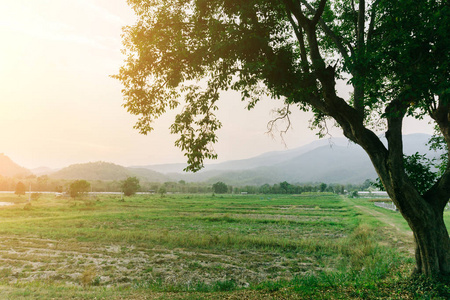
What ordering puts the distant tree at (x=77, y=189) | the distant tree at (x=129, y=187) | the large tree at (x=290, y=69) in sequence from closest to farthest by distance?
the large tree at (x=290, y=69), the distant tree at (x=77, y=189), the distant tree at (x=129, y=187)

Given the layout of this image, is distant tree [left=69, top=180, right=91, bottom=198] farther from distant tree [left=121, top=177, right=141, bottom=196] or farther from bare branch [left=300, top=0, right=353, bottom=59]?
bare branch [left=300, top=0, right=353, bottom=59]

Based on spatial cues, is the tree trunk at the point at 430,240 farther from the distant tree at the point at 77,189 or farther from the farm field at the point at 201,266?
the distant tree at the point at 77,189

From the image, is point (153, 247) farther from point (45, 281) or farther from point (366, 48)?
point (366, 48)

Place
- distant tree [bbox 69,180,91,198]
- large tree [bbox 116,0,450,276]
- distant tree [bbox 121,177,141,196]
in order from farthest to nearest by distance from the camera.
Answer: distant tree [bbox 121,177,141,196] < distant tree [bbox 69,180,91,198] < large tree [bbox 116,0,450,276]

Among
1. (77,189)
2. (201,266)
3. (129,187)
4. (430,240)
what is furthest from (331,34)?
(129,187)

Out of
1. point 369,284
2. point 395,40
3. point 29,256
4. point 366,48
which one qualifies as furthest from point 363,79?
point 29,256

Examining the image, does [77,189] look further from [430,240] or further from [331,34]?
[430,240]

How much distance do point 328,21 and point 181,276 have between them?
43.7ft

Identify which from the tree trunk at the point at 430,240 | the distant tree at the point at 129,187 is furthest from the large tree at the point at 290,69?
the distant tree at the point at 129,187

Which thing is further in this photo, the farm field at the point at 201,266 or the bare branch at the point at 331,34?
the bare branch at the point at 331,34

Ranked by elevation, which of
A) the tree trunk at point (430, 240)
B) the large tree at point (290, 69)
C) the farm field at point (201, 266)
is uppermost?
the large tree at point (290, 69)

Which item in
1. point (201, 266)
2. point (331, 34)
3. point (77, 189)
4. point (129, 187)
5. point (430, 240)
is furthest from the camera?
point (129, 187)

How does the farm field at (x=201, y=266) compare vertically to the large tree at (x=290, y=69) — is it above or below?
below

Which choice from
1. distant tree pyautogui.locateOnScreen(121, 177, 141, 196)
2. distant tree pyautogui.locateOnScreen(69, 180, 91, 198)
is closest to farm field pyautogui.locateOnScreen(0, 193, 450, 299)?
distant tree pyautogui.locateOnScreen(69, 180, 91, 198)
